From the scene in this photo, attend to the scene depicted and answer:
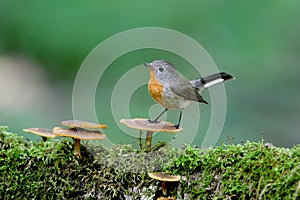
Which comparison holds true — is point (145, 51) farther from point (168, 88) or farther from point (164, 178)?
point (164, 178)

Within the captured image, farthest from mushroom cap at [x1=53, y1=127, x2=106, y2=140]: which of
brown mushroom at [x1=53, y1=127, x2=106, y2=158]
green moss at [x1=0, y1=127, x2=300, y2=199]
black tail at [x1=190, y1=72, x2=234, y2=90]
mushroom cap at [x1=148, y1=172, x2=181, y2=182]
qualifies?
black tail at [x1=190, y1=72, x2=234, y2=90]

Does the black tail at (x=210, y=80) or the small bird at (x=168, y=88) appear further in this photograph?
the black tail at (x=210, y=80)

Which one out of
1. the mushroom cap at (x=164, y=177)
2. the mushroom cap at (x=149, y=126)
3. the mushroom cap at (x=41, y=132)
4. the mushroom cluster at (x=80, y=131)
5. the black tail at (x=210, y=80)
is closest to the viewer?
the mushroom cap at (x=164, y=177)

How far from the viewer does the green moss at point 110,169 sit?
9.73 ft

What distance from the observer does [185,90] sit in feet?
11.6

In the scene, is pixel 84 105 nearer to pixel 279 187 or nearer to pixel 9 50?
pixel 9 50

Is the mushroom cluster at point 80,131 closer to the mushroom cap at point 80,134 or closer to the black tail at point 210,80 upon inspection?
the mushroom cap at point 80,134

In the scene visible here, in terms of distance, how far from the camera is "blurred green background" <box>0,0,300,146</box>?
24.8 feet

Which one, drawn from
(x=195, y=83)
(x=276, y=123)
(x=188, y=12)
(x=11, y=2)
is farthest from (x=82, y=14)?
(x=195, y=83)

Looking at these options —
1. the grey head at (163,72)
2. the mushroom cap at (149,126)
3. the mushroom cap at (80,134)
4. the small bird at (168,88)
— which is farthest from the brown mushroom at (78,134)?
the grey head at (163,72)

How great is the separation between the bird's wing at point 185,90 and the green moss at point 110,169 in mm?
468

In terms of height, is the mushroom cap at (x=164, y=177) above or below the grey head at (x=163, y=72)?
below

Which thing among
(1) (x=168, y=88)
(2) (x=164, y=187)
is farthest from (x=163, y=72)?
(2) (x=164, y=187)

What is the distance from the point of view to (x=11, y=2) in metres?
8.78
